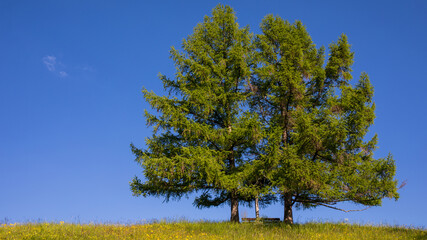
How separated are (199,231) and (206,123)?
5778mm

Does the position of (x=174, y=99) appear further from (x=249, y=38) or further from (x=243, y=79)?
(x=249, y=38)

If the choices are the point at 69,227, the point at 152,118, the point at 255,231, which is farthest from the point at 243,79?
the point at 69,227

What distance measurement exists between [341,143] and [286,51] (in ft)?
17.5

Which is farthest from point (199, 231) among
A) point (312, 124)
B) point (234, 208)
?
point (312, 124)

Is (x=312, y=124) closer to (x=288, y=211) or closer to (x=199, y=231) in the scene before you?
(x=288, y=211)

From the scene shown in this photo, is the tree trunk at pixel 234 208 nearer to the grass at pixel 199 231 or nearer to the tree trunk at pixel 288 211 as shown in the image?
the grass at pixel 199 231

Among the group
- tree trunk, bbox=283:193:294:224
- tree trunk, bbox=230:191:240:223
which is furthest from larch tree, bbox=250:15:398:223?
tree trunk, bbox=230:191:240:223

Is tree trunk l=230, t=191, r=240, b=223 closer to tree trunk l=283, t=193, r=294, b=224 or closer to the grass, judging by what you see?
the grass

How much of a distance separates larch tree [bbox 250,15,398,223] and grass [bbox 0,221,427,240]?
64.1 inches

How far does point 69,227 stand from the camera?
13.4 metres

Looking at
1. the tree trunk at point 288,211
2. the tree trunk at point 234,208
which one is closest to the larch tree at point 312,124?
the tree trunk at point 288,211

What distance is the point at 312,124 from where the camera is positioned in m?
16.8

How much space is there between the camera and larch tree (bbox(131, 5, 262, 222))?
15.5m

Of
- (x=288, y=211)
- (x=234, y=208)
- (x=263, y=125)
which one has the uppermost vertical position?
(x=263, y=125)
